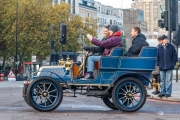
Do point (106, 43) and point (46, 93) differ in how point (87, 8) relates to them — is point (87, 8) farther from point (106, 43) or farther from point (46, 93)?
point (46, 93)

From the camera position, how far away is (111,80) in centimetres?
1148

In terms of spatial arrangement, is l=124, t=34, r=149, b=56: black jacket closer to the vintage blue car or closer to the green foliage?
the vintage blue car

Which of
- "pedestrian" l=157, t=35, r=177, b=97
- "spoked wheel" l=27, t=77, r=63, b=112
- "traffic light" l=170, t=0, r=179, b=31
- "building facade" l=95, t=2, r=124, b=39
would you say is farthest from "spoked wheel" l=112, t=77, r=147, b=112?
"building facade" l=95, t=2, r=124, b=39

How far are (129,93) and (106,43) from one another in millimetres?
1193

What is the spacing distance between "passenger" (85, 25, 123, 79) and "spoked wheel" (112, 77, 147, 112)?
2.13 feet

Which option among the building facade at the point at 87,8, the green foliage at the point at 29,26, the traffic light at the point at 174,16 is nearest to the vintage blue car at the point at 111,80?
the traffic light at the point at 174,16

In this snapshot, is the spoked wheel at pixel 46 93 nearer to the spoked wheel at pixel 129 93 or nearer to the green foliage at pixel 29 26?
the spoked wheel at pixel 129 93

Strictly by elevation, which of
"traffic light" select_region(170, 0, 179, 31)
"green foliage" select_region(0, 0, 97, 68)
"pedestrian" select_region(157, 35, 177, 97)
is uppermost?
"green foliage" select_region(0, 0, 97, 68)

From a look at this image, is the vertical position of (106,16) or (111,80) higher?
(106,16)

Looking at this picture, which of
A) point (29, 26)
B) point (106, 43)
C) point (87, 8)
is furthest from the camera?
point (87, 8)

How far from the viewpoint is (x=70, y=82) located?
11.4m

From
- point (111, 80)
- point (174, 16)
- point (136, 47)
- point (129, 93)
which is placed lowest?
point (129, 93)

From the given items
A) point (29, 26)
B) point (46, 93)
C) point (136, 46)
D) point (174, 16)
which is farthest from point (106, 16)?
point (46, 93)

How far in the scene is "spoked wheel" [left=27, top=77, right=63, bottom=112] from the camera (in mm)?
11094
